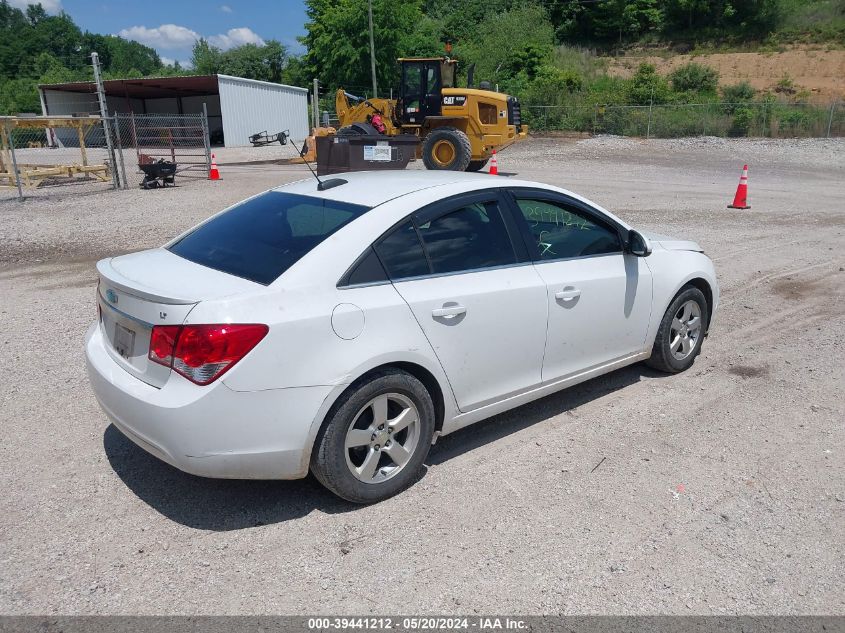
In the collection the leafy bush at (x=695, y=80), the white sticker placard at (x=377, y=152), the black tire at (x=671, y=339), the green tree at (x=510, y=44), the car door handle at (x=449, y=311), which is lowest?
the black tire at (x=671, y=339)

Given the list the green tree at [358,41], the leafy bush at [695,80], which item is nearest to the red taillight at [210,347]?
the leafy bush at [695,80]

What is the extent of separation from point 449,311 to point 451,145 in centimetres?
1681

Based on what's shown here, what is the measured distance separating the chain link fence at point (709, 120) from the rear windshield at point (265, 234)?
103ft

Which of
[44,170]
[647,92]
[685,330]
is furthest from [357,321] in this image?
[647,92]

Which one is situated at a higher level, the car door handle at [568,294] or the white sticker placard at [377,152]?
the white sticker placard at [377,152]

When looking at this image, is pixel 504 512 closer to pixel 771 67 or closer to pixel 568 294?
pixel 568 294

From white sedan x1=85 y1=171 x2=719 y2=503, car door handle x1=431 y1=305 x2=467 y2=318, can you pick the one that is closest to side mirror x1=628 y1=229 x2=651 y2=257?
white sedan x1=85 y1=171 x2=719 y2=503

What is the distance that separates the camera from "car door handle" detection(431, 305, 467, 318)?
3.49 m

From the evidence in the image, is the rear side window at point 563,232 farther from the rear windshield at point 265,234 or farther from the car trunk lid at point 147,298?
the car trunk lid at point 147,298

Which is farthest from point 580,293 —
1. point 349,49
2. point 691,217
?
point 349,49

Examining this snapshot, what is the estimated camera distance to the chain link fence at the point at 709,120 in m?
30.1

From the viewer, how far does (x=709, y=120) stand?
3122 centimetres

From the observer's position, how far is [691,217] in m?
12.7

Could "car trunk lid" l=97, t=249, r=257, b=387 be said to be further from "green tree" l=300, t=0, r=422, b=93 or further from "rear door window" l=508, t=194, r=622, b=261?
"green tree" l=300, t=0, r=422, b=93
